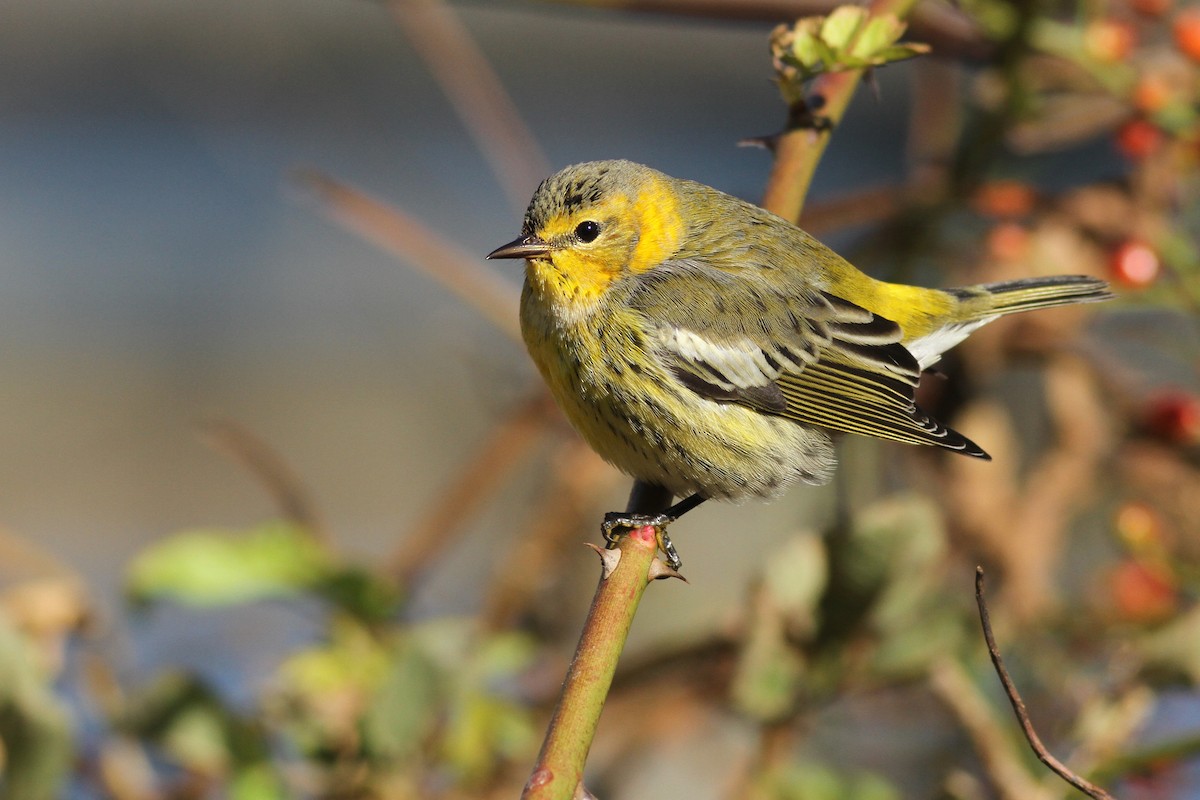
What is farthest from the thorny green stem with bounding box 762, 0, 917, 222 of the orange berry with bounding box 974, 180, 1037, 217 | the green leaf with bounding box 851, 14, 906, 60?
the orange berry with bounding box 974, 180, 1037, 217

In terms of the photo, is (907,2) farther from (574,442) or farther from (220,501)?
(220,501)

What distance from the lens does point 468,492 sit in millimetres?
2852

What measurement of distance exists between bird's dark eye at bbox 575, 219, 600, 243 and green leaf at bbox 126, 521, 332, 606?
2.73 feet

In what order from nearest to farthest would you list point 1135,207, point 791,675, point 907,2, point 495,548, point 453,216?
point 907,2
point 791,675
point 1135,207
point 495,548
point 453,216

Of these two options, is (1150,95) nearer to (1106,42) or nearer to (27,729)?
(1106,42)

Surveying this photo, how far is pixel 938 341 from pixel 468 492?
104 cm

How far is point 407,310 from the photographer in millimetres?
8039

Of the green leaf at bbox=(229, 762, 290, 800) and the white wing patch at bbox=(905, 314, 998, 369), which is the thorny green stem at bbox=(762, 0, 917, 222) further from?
the green leaf at bbox=(229, 762, 290, 800)

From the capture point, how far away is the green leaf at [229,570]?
2.56m

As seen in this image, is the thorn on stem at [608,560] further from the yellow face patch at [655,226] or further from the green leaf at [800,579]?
the yellow face patch at [655,226]

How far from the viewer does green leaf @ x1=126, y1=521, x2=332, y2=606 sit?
2.56 metres

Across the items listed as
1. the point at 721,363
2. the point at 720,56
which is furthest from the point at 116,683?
the point at 720,56

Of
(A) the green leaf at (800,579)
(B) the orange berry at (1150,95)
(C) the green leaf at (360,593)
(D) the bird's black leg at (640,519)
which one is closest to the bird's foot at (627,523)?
(D) the bird's black leg at (640,519)

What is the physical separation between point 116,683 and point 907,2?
1802 mm
